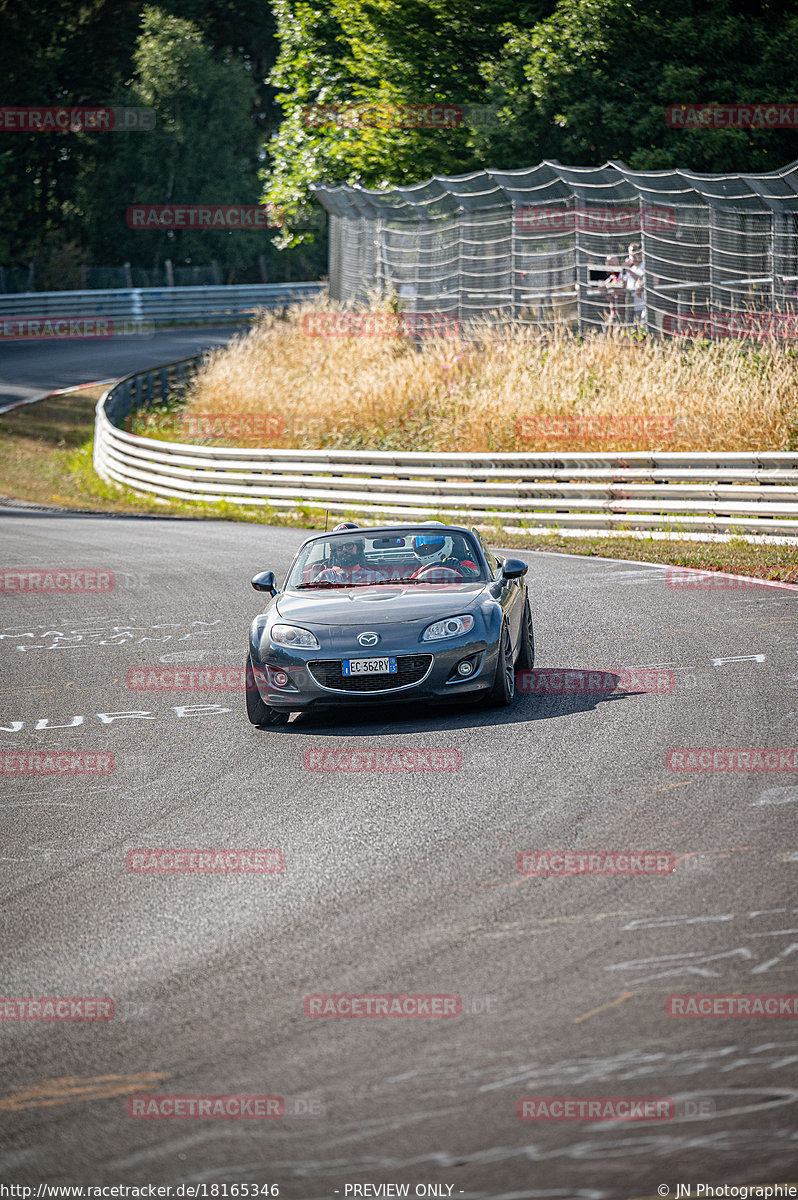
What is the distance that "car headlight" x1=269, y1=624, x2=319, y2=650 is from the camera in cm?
918

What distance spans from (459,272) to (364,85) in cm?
1313

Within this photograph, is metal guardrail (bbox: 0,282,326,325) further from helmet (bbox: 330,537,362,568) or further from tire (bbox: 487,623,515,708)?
tire (bbox: 487,623,515,708)

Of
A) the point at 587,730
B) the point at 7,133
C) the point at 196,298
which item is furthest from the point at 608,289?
the point at 7,133

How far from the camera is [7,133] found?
54.8 m

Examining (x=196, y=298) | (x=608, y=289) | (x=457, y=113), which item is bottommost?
(x=196, y=298)

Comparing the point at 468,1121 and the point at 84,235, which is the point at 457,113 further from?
the point at 468,1121

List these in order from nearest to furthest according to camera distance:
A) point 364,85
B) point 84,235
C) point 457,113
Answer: point 457,113 → point 364,85 → point 84,235

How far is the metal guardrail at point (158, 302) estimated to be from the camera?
51.8 m

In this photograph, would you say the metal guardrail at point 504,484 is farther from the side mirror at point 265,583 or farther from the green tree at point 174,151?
the green tree at point 174,151

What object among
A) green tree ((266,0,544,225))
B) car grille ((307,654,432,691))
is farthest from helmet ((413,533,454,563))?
green tree ((266,0,544,225))

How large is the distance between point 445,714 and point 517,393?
619 inches

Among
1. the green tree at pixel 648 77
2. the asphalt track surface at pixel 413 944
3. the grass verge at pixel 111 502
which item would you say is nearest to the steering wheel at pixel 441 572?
the asphalt track surface at pixel 413 944

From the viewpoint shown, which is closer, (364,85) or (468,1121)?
(468,1121)

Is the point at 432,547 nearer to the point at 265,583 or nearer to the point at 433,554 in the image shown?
the point at 433,554
